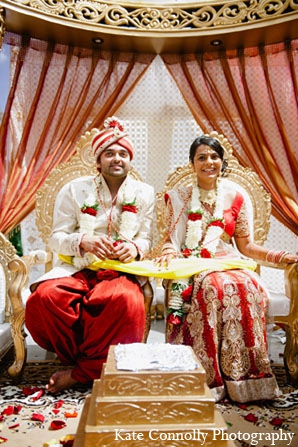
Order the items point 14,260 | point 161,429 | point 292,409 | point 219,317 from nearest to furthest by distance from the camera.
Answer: point 161,429 < point 292,409 < point 219,317 < point 14,260

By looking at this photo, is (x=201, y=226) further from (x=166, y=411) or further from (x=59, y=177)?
(x=166, y=411)

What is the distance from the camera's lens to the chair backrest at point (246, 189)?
3.39 m

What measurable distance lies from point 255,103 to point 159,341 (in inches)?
88.3

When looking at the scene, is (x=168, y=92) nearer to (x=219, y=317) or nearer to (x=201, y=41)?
(x=201, y=41)

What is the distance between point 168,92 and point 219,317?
2441mm

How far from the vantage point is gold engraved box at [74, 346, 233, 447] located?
4.76ft

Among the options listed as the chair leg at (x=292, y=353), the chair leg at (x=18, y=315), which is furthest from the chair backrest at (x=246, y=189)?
the chair leg at (x=18, y=315)

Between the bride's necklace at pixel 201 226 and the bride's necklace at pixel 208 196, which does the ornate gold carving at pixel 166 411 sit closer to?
the bride's necklace at pixel 201 226

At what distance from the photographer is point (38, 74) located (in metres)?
3.86

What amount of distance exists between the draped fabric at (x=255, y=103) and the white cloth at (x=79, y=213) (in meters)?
1.13

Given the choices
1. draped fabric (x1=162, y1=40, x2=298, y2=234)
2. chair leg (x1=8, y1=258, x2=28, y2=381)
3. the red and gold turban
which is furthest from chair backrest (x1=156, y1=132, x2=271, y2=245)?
chair leg (x1=8, y1=258, x2=28, y2=381)

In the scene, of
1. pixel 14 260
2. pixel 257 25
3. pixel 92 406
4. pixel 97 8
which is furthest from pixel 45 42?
pixel 92 406

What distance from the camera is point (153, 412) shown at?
58.3 inches

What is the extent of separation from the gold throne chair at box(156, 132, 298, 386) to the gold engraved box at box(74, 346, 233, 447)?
4.04 feet
